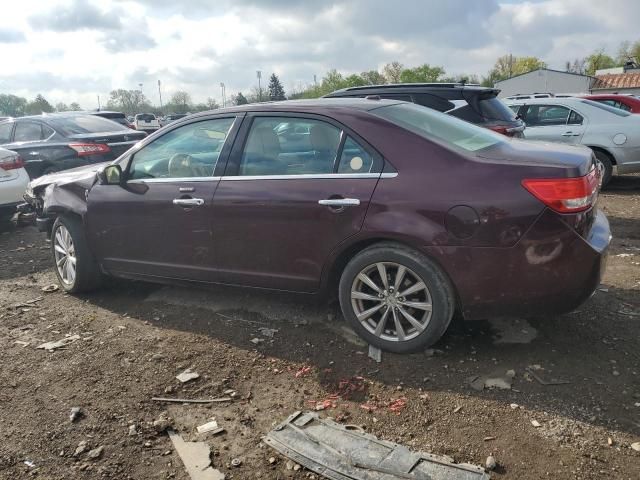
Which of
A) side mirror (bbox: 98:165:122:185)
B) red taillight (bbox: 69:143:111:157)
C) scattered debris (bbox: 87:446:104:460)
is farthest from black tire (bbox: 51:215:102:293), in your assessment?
red taillight (bbox: 69:143:111:157)

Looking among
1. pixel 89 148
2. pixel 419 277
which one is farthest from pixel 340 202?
pixel 89 148

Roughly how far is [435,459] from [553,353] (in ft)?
4.44

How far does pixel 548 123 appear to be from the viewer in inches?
390

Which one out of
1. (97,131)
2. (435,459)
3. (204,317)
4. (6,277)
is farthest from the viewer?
(97,131)

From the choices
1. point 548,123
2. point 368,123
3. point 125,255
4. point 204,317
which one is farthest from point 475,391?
point 548,123

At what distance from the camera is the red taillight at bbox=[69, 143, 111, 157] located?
30.0ft

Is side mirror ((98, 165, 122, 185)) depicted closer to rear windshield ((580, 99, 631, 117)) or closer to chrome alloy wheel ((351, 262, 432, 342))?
chrome alloy wheel ((351, 262, 432, 342))

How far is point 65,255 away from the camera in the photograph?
5.20m

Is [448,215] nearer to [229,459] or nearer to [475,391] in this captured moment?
[475,391]

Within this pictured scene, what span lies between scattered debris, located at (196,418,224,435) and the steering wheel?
1987 millimetres

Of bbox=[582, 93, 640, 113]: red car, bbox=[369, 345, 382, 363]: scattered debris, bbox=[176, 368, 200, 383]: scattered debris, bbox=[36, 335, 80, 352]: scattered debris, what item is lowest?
bbox=[36, 335, 80, 352]: scattered debris

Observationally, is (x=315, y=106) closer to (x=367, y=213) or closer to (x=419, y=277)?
(x=367, y=213)

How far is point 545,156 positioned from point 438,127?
0.79 meters

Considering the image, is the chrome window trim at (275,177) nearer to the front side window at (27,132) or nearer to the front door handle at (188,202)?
the front door handle at (188,202)
